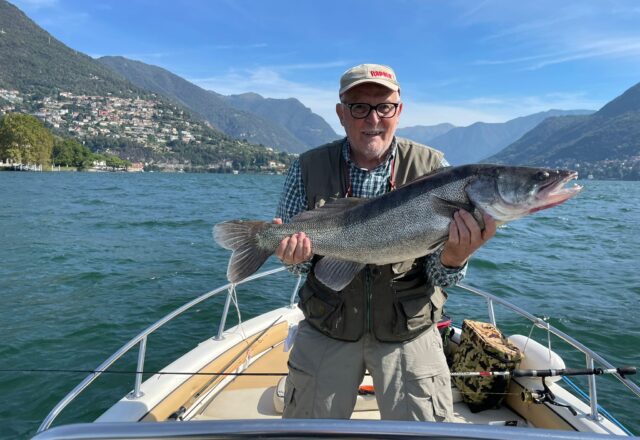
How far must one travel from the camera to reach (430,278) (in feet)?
11.3

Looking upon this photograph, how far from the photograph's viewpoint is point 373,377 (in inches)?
132

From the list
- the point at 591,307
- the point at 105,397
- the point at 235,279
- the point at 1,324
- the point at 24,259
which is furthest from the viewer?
the point at 24,259

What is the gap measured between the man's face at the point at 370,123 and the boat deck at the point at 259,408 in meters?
3.05

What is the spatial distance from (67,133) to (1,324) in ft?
622

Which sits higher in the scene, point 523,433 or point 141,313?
point 523,433

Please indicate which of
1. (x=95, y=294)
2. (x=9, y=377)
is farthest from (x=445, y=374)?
(x=95, y=294)

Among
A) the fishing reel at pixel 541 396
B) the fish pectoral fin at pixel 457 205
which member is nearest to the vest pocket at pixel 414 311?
the fish pectoral fin at pixel 457 205

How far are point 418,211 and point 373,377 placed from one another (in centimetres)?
128

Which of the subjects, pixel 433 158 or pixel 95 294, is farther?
pixel 95 294

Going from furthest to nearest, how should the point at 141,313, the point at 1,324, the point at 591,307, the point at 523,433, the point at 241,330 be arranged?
1. the point at 591,307
2. the point at 141,313
3. the point at 1,324
4. the point at 241,330
5. the point at 523,433

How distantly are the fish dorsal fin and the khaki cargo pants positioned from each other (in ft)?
2.96

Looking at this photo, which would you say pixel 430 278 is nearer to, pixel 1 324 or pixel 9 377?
pixel 9 377

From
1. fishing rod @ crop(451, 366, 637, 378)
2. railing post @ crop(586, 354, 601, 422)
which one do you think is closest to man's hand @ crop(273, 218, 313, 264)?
fishing rod @ crop(451, 366, 637, 378)

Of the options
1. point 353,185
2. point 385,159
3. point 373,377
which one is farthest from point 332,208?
point 373,377
